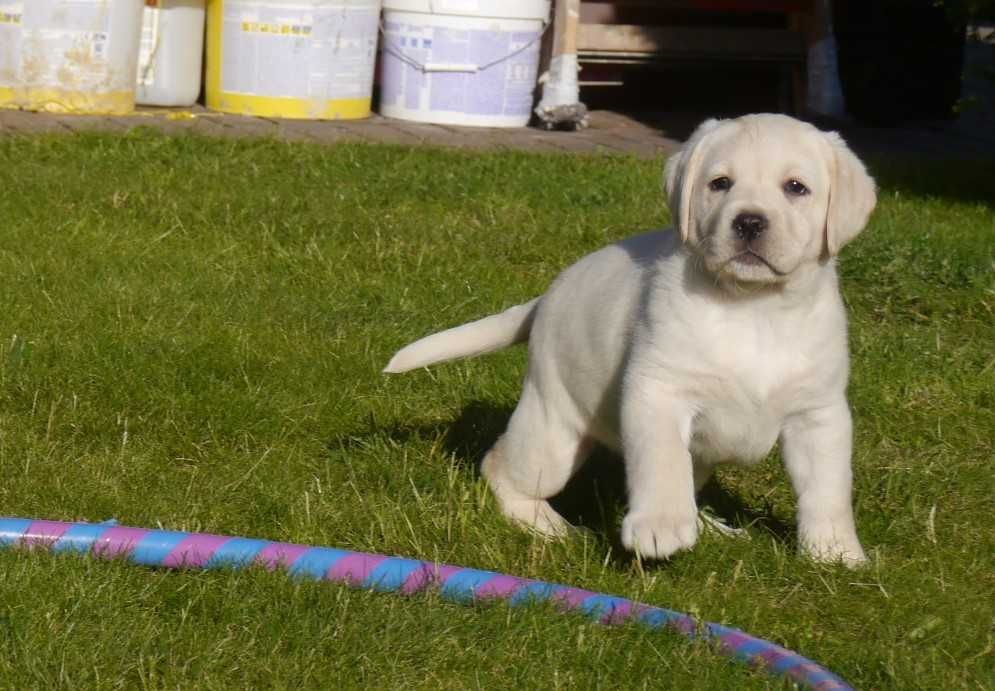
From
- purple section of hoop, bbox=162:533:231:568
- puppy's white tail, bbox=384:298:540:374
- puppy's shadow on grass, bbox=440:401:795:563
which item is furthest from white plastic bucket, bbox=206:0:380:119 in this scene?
purple section of hoop, bbox=162:533:231:568

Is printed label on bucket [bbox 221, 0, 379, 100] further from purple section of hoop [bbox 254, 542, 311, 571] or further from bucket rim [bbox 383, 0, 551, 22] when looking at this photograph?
purple section of hoop [bbox 254, 542, 311, 571]

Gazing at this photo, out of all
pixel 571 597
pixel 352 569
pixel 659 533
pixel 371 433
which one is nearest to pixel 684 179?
pixel 659 533

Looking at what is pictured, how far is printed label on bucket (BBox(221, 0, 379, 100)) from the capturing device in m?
8.25

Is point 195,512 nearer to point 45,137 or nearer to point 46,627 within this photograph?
point 46,627

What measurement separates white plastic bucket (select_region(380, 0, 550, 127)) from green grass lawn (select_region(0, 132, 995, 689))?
5.95 ft

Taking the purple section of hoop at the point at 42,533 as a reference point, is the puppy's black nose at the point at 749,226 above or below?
above

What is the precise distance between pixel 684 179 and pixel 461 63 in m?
5.54

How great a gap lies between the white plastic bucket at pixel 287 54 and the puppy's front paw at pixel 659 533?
592 cm

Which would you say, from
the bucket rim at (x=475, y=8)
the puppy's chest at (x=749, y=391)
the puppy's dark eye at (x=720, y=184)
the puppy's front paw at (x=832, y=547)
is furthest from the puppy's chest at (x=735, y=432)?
the bucket rim at (x=475, y=8)

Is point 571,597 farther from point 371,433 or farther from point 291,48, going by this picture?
point 291,48

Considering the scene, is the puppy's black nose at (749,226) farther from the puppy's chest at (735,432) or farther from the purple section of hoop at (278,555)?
the purple section of hoop at (278,555)

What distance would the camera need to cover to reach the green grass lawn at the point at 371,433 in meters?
2.59

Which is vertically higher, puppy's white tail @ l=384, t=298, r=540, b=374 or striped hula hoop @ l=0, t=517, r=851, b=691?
puppy's white tail @ l=384, t=298, r=540, b=374

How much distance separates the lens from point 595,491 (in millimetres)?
3586
